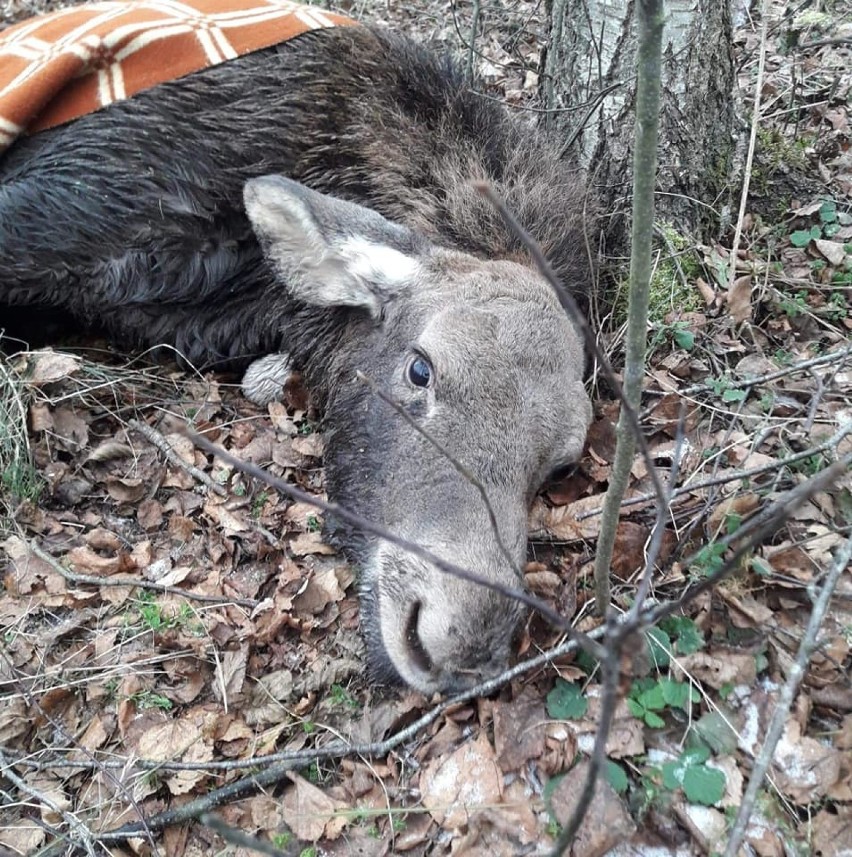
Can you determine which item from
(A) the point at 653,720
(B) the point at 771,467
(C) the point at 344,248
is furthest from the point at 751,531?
(C) the point at 344,248

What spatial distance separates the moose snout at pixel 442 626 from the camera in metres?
2.66

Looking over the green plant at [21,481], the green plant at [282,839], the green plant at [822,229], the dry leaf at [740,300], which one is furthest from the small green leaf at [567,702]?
the green plant at [822,229]

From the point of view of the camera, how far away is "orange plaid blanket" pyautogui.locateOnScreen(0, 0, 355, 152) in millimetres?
4191

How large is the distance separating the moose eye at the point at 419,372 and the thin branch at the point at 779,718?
5.63 ft

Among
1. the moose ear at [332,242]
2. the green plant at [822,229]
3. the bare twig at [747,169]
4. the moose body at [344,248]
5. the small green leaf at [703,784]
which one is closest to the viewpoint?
the small green leaf at [703,784]

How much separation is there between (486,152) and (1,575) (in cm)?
340

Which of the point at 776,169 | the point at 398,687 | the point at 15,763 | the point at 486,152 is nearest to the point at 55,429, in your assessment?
the point at 15,763

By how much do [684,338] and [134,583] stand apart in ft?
9.70

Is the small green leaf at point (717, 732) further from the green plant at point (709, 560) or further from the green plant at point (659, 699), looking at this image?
the green plant at point (709, 560)

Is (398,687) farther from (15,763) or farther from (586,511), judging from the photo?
(15,763)

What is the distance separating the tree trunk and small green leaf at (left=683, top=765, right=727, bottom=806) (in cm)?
292

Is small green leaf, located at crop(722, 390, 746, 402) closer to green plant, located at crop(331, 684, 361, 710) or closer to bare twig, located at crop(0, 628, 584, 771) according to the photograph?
bare twig, located at crop(0, 628, 584, 771)

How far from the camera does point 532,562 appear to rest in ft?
10.8

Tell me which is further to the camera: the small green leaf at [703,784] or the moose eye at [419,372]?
the moose eye at [419,372]
